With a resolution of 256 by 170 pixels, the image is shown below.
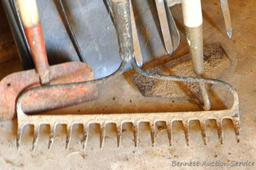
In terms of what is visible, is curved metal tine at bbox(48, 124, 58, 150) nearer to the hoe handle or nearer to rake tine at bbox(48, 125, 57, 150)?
rake tine at bbox(48, 125, 57, 150)

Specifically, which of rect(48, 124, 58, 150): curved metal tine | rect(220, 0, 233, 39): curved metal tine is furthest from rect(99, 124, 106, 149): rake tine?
rect(220, 0, 233, 39): curved metal tine

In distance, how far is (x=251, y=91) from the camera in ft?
4.97

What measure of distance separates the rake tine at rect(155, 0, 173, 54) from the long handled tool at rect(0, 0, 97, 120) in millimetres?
282

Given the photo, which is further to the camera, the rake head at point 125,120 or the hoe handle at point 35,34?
the rake head at point 125,120

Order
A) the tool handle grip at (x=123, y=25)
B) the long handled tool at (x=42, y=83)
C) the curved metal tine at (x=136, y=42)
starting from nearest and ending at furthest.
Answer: the tool handle grip at (x=123, y=25) < the long handled tool at (x=42, y=83) < the curved metal tine at (x=136, y=42)

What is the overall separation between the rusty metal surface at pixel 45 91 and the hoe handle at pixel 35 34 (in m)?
0.03

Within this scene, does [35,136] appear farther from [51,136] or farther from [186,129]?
[186,129]

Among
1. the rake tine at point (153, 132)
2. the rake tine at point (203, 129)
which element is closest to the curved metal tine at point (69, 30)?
the rake tine at point (153, 132)

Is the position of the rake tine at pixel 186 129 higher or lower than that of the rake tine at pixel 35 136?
lower

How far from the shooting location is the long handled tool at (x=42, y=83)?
1.34 m

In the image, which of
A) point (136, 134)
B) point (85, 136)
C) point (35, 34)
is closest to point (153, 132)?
point (136, 134)

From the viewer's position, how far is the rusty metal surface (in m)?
1.40

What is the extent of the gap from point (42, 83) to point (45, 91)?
0.14ft

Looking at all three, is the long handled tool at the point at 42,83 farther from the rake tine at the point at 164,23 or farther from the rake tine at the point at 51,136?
the rake tine at the point at 164,23
